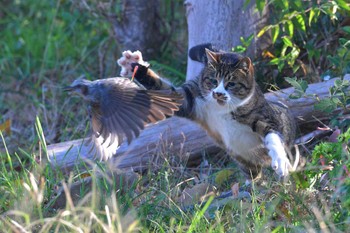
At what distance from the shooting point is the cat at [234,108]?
418cm

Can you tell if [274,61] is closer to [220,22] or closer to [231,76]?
[220,22]

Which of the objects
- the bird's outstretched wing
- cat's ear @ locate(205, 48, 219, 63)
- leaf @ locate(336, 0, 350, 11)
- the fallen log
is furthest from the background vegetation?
cat's ear @ locate(205, 48, 219, 63)

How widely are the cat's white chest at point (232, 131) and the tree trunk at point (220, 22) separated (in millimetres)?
693

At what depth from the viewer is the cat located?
4.18 meters

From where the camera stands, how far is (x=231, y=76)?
4.18 metres

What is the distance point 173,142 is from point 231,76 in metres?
0.63

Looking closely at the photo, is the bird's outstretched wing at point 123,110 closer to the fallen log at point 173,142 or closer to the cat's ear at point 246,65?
the cat's ear at point 246,65

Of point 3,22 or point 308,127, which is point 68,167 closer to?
point 308,127

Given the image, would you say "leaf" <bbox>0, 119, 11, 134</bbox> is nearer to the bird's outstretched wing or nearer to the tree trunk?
the tree trunk

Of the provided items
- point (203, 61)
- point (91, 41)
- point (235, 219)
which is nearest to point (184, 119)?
point (203, 61)

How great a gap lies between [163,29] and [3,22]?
1.93 m

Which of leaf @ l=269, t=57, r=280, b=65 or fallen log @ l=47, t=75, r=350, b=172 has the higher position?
leaf @ l=269, t=57, r=280, b=65

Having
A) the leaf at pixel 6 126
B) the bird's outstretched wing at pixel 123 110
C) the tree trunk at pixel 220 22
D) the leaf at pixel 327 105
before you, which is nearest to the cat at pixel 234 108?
the leaf at pixel 327 105

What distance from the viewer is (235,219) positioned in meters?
3.51
